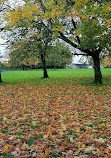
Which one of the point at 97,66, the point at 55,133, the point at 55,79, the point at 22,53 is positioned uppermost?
the point at 22,53

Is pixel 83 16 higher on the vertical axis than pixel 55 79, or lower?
higher

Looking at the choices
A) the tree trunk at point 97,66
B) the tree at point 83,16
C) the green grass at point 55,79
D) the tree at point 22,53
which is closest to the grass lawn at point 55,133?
the tree at point 83,16

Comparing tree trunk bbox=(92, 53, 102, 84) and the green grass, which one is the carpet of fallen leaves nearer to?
tree trunk bbox=(92, 53, 102, 84)

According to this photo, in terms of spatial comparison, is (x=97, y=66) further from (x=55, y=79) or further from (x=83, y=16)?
(x=55, y=79)

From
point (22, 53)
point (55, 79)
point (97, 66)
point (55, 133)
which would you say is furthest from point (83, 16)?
point (55, 79)

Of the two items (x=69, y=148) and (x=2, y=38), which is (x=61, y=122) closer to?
(x=69, y=148)

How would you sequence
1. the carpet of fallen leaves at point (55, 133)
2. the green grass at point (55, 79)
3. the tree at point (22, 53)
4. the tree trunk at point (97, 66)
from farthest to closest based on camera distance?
the green grass at point (55, 79) → the tree at point (22, 53) → the tree trunk at point (97, 66) → the carpet of fallen leaves at point (55, 133)

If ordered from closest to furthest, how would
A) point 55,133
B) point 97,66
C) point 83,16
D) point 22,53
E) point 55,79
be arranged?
point 55,133, point 83,16, point 97,66, point 22,53, point 55,79

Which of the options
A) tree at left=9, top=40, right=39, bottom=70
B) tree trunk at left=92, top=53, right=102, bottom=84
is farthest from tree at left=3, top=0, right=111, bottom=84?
tree at left=9, top=40, right=39, bottom=70

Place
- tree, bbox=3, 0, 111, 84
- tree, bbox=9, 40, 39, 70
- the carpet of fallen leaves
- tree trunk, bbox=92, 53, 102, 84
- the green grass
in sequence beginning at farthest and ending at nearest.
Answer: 1. the green grass
2. tree, bbox=9, 40, 39, 70
3. tree trunk, bbox=92, 53, 102, 84
4. tree, bbox=3, 0, 111, 84
5. the carpet of fallen leaves

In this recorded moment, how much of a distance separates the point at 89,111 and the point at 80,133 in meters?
2.49

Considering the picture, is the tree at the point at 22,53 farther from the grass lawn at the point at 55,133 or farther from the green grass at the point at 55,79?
the grass lawn at the point at 55,133

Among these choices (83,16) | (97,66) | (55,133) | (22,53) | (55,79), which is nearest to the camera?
(55,133)

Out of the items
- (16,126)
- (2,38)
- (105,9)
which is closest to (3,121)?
(16,126)
